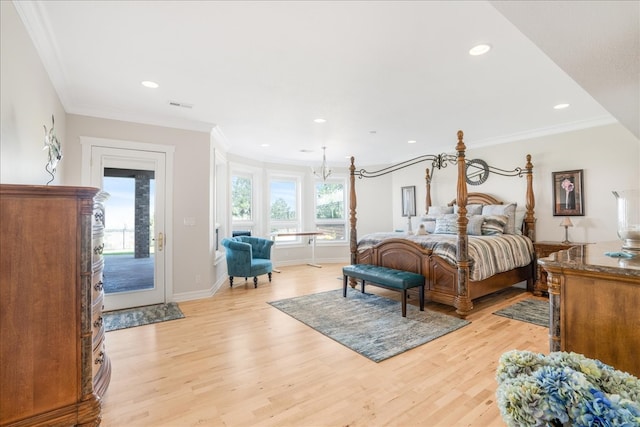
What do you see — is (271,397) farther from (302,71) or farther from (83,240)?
(302,71)

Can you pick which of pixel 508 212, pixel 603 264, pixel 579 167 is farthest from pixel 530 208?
pixel 603 264

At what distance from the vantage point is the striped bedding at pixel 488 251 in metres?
3.67

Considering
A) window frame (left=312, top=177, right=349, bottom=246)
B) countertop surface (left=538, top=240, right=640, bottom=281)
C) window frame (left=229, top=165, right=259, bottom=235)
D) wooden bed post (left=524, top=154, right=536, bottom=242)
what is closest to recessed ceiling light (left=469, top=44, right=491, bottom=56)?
countertop surface (left=538, top=240, right=640, bottom=281)

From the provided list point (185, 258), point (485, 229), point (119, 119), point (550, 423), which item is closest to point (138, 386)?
point (185, 258)

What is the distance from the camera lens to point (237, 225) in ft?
20.8

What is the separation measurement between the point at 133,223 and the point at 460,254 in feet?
13.9

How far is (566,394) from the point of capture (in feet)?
2.22

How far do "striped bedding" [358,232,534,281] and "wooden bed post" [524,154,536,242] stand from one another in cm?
17

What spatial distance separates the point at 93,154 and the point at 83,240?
291 cm

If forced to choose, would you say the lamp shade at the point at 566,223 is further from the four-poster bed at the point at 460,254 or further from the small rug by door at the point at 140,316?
the small rug by door at the point at 140,316

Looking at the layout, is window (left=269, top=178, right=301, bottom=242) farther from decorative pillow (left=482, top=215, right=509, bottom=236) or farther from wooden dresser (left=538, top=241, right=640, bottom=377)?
wooden dresser (left=538, top=241, right=640, bottom=377)

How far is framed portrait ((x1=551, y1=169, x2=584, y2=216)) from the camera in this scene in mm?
4422

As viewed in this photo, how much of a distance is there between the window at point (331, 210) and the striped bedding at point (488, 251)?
118 inches

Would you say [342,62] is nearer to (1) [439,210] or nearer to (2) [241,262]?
(2) [241,262]
